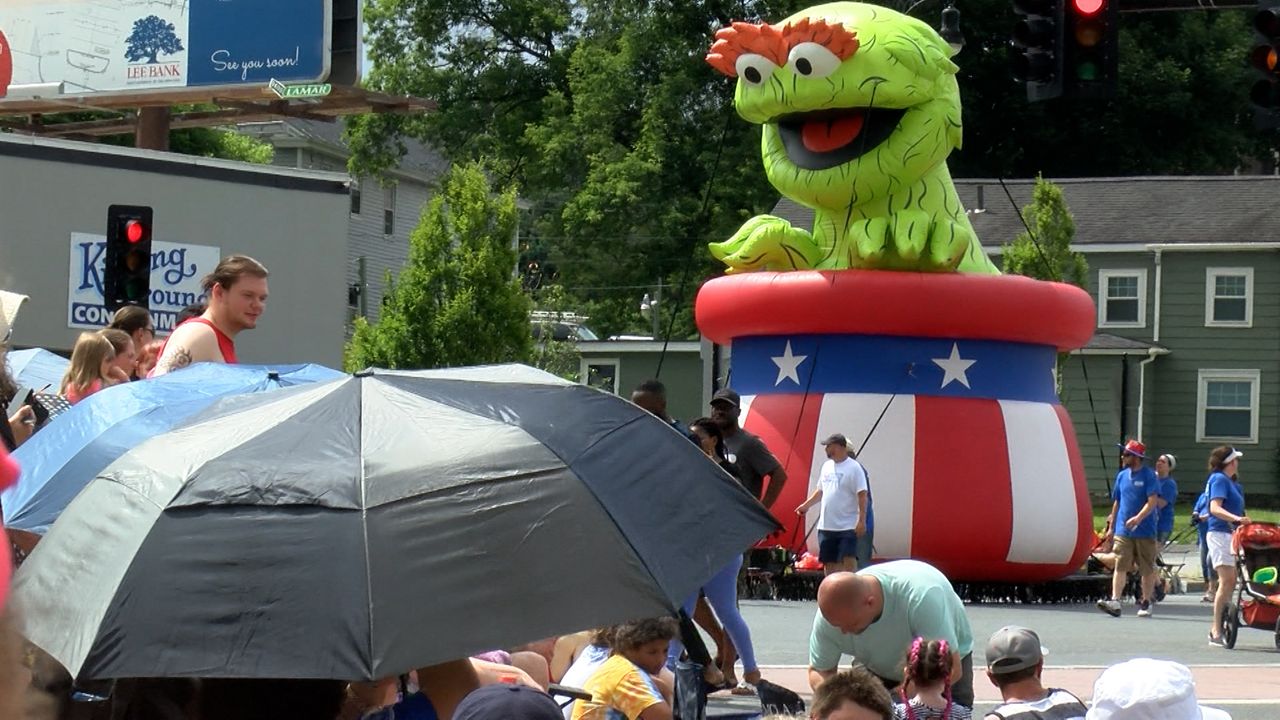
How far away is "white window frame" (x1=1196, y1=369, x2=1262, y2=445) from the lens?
143ft

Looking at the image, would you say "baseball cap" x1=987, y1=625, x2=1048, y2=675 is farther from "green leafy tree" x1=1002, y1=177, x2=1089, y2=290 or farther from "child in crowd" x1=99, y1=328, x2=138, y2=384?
"green leafy tree" x1=1002, y1=177, x2=1089, y2=290

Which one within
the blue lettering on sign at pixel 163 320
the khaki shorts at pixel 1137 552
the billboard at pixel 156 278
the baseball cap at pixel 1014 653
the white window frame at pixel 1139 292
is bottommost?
the khaki shorts at pixel 1137 552

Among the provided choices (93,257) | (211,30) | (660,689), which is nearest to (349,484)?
(660,689)

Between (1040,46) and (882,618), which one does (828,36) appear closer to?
(1040,46)

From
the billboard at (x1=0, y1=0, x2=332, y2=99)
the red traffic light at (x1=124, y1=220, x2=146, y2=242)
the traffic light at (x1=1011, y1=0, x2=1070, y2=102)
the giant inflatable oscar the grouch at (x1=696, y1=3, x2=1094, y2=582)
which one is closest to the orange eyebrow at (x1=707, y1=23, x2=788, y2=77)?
the giant inflatable oscar the grouch at (x1=696, y1=3, x2=1094, y2=582)

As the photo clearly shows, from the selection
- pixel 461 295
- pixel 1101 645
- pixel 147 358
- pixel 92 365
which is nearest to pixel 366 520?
pixel 92 365

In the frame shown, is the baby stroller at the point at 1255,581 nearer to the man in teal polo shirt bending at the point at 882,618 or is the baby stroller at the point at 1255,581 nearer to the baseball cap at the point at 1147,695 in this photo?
the man in teal polo shirt bending at the point at 882,618

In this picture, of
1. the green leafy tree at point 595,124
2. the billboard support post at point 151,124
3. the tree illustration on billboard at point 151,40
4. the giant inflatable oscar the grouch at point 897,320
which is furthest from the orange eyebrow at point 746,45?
the green leafy tree at point 595,124

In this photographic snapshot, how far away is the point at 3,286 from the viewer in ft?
6.65

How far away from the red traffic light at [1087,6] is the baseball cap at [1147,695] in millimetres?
8362

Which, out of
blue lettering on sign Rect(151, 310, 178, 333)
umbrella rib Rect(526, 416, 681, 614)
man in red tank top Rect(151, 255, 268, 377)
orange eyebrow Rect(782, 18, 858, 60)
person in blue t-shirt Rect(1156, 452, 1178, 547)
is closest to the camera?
umbrella rib Rect(526, 416, 681, 614)

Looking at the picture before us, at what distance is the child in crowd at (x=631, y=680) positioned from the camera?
6598 mm

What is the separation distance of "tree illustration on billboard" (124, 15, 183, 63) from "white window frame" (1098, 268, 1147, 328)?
75.4 ft

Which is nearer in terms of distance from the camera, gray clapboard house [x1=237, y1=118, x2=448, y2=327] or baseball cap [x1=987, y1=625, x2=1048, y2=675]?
baseball cap [x1=987, y1=625, x2=1048, y2=675]
